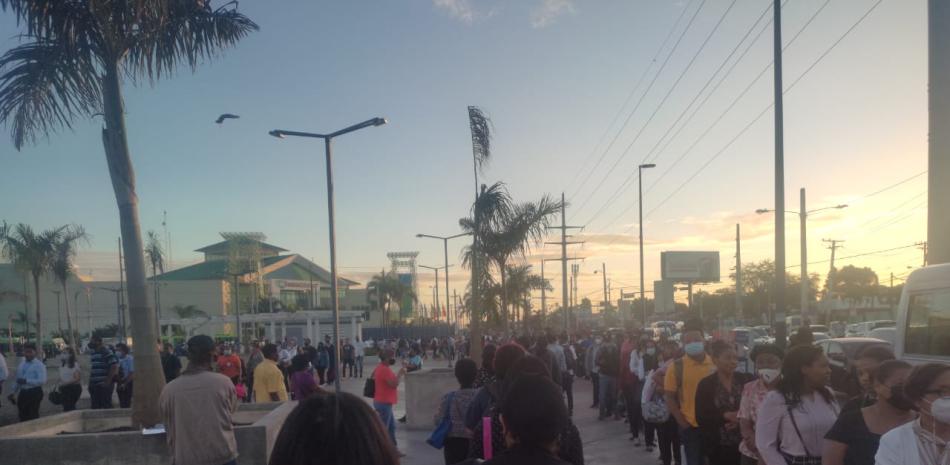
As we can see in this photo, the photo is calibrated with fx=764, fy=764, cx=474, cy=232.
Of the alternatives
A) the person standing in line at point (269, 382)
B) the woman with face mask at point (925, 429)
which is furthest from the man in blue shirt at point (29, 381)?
the woman with face mask at point (925, 429)

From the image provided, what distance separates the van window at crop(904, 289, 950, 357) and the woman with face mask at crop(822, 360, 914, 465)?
5845mm

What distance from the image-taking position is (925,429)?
3.41 m

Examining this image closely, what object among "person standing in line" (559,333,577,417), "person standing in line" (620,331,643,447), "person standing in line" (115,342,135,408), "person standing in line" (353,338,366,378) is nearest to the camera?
"person standing in line" (620,331,643,447)

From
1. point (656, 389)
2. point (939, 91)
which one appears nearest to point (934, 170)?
point (939, 91)

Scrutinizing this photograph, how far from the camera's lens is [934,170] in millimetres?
12000

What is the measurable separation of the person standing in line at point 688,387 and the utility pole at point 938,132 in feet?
21.2

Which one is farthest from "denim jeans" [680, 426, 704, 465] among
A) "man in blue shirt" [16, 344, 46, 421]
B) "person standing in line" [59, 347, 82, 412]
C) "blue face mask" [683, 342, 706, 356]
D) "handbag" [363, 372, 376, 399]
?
"person standing in line" [59, 347, 82, 412]

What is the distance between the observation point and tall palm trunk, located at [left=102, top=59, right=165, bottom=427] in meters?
9.47

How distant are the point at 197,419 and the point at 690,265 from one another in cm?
5391

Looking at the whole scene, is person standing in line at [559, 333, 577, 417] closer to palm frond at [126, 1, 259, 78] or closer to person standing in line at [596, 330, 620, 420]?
person standing in line at [596, 330, 620, 420]

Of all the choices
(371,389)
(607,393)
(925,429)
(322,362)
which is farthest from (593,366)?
(925,429)

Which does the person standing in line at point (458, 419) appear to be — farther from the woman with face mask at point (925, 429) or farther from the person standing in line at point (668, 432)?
the person standing in line at point (668, 432)

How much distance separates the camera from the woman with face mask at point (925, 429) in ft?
10.8

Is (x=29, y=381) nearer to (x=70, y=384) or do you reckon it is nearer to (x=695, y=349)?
(x=70, y=384)
